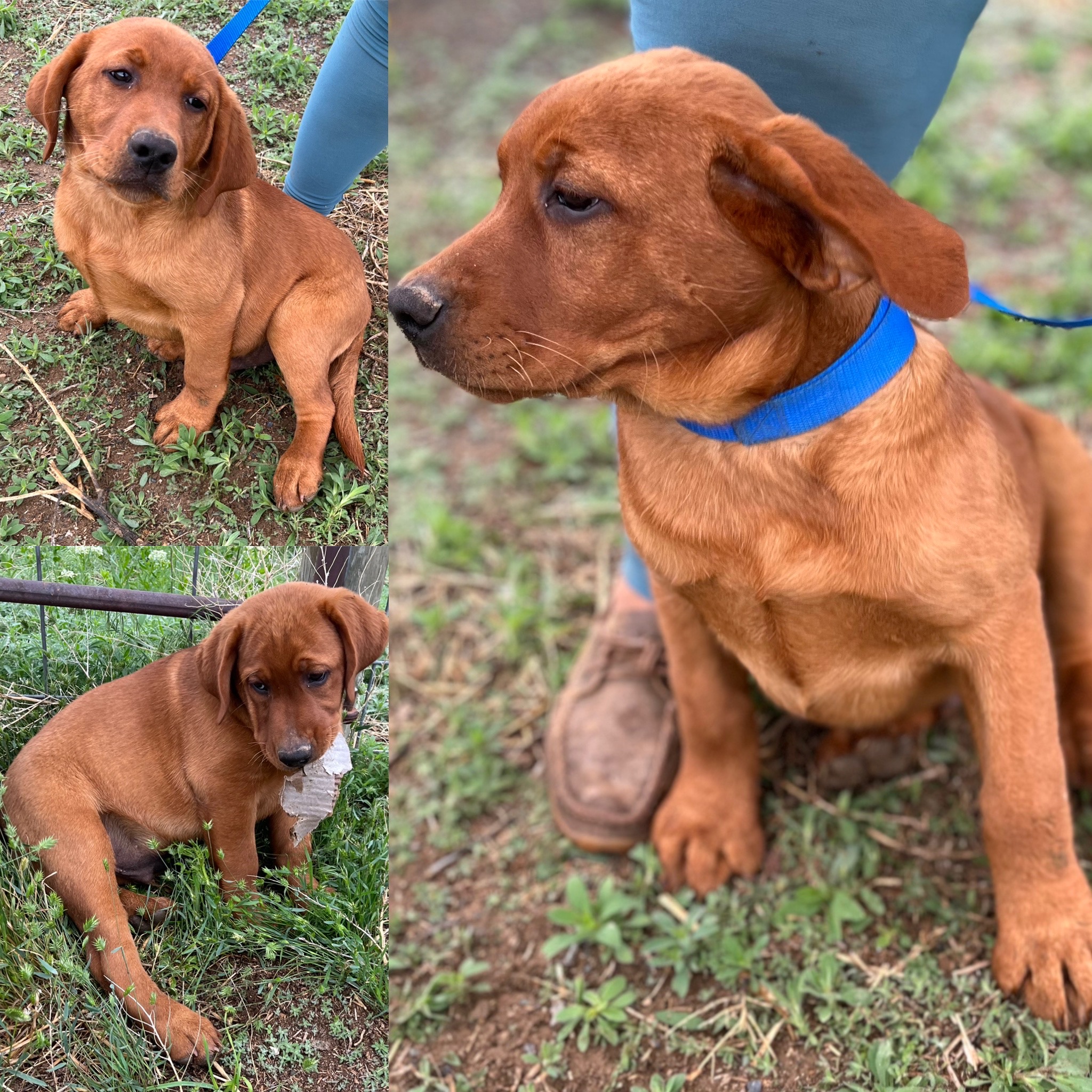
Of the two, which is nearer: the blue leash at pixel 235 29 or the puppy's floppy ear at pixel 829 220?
the puppy's floppy ear at pixel 829 220

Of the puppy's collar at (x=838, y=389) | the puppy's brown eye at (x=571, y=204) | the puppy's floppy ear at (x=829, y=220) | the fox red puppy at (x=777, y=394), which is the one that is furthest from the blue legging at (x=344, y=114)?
the puppy's collar at (x=838, y=389)

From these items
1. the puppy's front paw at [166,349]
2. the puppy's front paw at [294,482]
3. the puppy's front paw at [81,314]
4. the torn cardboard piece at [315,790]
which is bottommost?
the torn cardboard piece at [315,790]

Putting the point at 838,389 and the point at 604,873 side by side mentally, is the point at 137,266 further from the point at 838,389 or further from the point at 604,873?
the point at 604,873

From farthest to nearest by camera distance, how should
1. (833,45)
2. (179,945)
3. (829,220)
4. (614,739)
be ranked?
(614,739)
(833,45)
(179,945)
(829,220)

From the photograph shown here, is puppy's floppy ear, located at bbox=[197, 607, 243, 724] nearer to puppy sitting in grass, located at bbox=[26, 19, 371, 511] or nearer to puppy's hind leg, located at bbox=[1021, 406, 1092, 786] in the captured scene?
puppy sitting in grass, located at bbox=[26, 19, 371, 511]

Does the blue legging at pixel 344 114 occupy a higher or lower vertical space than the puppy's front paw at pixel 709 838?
higher

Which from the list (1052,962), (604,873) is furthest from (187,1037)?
(1052,962)

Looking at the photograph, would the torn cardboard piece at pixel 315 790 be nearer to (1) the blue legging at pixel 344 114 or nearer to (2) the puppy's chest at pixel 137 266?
(2) the puppy's chest at pixel 137 266

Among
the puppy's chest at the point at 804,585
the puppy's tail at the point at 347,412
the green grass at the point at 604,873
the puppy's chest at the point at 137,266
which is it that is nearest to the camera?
the puppy's chest at the point at 137,266
